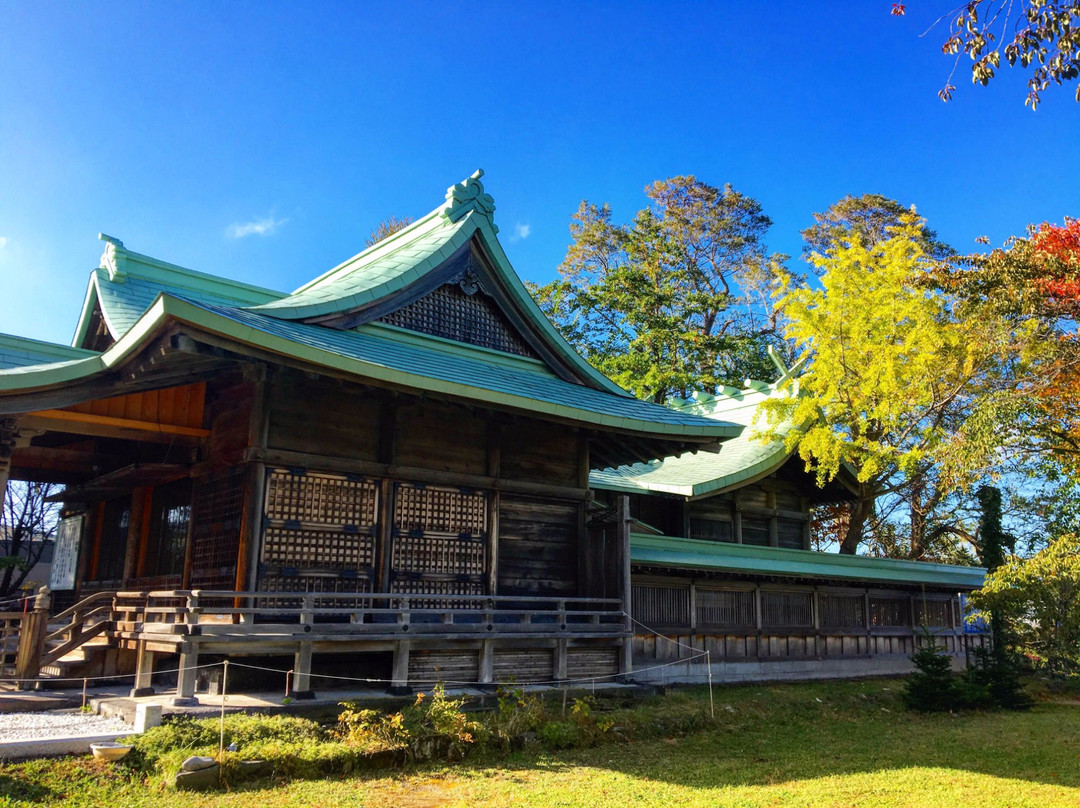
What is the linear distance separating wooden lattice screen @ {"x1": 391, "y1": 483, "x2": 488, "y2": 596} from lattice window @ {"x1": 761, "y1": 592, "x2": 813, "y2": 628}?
888 centimetres

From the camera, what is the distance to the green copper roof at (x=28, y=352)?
12305 mm

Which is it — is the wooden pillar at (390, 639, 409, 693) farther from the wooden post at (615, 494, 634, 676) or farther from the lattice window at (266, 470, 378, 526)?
the wooden post at (615, 494, 634, 676)

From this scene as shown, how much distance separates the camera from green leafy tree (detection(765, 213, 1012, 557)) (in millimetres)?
24344

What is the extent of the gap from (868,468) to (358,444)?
1631 cm

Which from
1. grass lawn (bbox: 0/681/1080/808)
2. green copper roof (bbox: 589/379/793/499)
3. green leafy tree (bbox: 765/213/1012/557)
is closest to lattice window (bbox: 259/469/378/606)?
grass lawn (bbox: 0/681/1080/808)

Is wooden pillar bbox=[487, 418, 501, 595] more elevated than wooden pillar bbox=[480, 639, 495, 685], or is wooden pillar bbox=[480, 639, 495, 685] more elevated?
A: wooden pillar bbox=[487, 418, 501, 595]

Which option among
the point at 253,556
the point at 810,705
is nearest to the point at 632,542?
the point at 810,705

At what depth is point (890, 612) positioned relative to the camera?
24.0 meters

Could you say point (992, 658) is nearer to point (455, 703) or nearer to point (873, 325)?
point (873, 325)

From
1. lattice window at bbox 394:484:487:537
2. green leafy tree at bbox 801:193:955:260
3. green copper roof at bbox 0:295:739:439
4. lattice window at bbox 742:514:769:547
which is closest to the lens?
green copper roof at bbox 0:295:739:439

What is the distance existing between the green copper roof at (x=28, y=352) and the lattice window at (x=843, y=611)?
699 inches

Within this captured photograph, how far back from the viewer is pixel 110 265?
15.2 meters

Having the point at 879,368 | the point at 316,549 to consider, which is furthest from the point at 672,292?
the point at 316,549

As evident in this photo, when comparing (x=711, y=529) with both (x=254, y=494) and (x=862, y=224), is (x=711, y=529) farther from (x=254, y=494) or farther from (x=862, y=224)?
(x=862, y=224)
